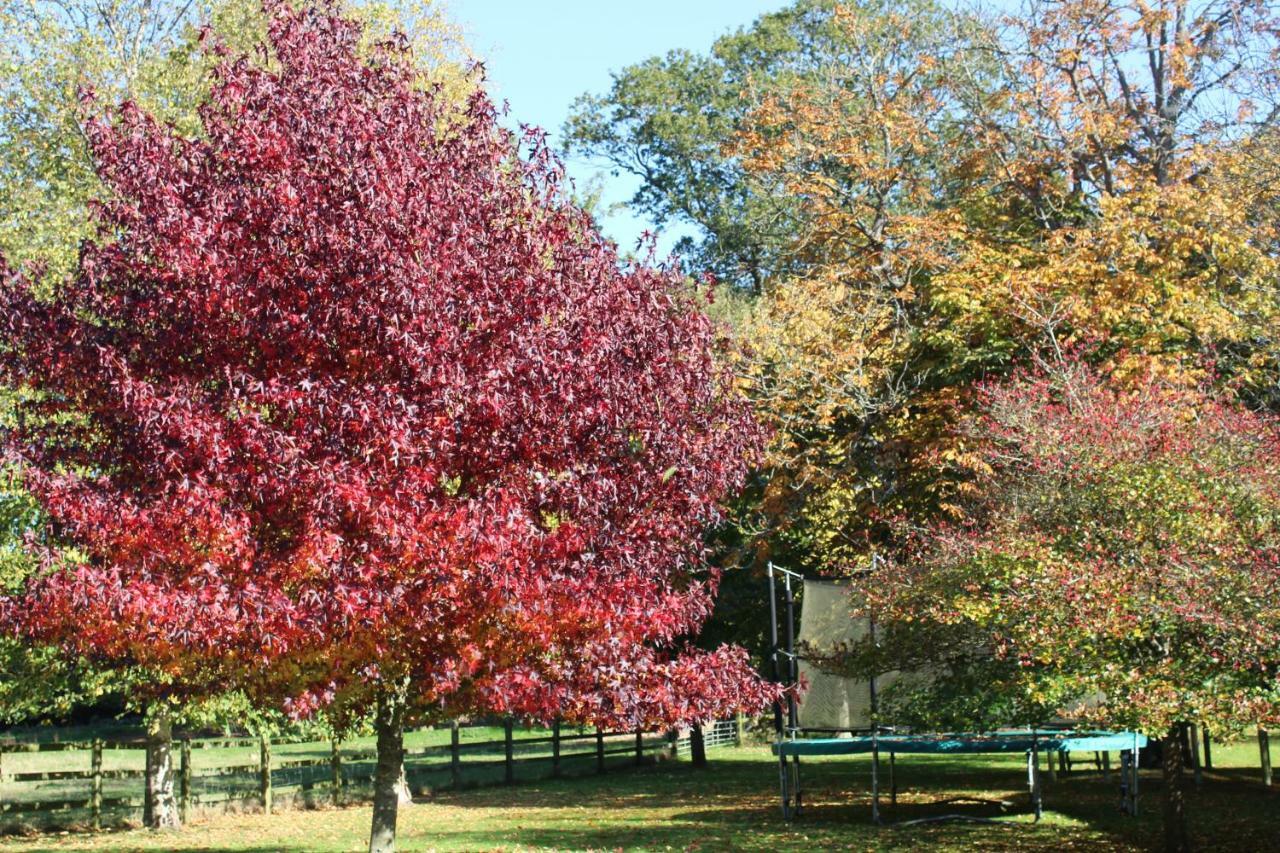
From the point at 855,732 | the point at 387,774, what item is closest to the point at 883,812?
the point at 855,732

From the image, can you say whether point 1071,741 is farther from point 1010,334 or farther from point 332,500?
point 332,500

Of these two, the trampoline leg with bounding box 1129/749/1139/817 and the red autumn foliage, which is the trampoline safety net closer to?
the trampoline leg with bounding box 1129/749/1139/817

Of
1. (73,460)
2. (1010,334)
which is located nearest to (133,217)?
(73,460)

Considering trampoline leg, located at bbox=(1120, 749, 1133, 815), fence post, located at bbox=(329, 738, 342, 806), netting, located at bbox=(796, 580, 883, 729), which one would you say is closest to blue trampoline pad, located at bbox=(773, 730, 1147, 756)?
trampoline leg, located at bbox=(1120, 749, 1133, 815)

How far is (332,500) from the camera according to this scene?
861cm

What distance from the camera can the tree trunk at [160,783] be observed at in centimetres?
1952

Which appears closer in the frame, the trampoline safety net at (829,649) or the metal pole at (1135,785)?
the metal pole at (1135,785)

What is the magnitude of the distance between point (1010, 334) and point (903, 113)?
243 inches

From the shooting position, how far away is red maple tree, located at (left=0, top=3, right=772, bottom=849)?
8.65 m

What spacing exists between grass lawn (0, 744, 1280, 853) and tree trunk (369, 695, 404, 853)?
338 cm

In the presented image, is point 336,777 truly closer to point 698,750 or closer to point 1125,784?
point 698,750

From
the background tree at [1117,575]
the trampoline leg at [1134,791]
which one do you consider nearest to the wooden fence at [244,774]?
the trampoline leg at [1134,791]

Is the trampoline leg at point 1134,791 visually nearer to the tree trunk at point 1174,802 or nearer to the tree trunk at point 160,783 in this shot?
the tree trunk at point 1174,802

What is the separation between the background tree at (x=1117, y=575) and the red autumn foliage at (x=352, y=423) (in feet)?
9.42
